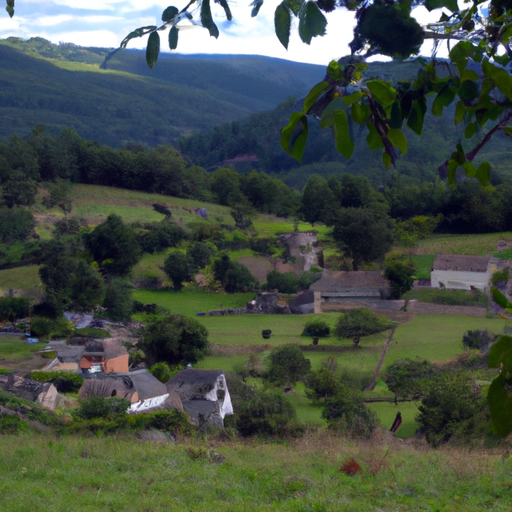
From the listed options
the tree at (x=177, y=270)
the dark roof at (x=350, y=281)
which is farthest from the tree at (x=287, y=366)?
the tree at (x=177, y=270)

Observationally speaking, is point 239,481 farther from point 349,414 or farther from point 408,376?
point 408,376

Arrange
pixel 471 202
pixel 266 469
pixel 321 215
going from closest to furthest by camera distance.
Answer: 1. pixel 266 469
2. pixel 471 202
3. pixel 321 215

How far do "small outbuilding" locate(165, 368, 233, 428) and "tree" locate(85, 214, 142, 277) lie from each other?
1160 cm

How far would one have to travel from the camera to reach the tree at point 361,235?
2234 centimetres

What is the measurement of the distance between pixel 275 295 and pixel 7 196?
15.5m

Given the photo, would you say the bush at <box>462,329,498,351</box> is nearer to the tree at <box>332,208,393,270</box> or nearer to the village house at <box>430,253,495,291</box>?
the village house at <box>430,253,495,291</box>

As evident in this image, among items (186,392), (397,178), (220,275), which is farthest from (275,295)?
(397,178)

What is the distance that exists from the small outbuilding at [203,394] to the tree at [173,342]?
3.02 metres

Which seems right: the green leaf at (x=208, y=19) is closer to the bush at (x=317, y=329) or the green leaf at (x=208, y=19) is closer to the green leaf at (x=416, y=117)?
the green leaf at (x=416, y=117)

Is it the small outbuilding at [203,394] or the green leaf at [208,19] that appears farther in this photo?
the small outbuilding at [203,394]

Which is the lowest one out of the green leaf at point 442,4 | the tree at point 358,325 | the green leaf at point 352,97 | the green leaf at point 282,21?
the tree at point 358,325

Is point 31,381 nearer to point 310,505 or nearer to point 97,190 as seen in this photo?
point 310,505

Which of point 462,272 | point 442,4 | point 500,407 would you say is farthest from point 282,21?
point 462,272

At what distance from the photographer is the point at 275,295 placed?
20250 mm
